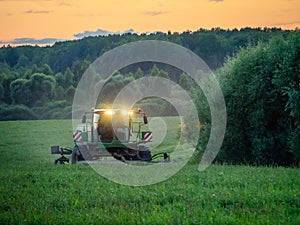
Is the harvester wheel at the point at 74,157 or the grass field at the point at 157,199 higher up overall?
the grass field at the point at 157,199

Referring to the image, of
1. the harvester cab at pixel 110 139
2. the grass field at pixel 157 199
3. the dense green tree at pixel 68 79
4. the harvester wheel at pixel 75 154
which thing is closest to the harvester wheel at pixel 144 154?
the harvester cab at pixel 110 139

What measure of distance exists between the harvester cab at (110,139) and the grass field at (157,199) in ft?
24.1

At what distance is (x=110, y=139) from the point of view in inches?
1208

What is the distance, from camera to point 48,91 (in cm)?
10138

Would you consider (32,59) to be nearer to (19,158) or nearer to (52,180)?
(19,158)

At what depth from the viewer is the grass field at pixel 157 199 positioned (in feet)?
40.1

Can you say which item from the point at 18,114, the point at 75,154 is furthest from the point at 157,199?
the point at 18,114

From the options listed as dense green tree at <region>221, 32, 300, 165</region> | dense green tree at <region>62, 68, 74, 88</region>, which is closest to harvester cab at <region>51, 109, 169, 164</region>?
dense green tree at <region>221, 32, 300, 165</region>

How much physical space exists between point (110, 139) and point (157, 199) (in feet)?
52.9

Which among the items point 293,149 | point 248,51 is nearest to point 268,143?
point 293,149

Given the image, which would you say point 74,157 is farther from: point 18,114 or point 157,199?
point 18,114

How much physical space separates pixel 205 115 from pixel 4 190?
66.6 ft

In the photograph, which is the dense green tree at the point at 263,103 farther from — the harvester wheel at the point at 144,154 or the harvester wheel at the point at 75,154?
the harvester wheel at the point at 75,154

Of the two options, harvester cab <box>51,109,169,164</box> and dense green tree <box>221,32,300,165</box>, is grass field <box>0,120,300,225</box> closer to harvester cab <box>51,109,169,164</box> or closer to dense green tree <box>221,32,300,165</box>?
harvester cab <box>51,109,169,164</box>
